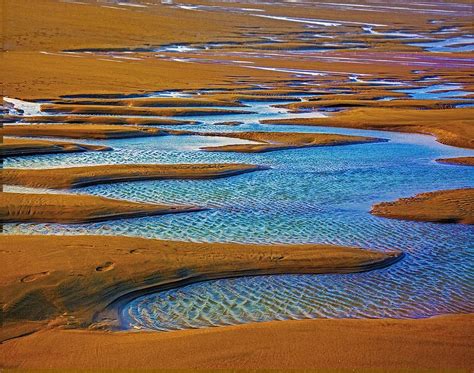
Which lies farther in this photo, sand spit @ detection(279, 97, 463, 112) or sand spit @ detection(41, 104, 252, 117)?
sand spit @ detection(279, 97, 463, 112)

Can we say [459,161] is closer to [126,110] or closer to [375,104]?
[375,104]

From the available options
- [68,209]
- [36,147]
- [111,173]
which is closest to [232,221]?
[68,209]

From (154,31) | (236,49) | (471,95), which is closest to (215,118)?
(471,95)

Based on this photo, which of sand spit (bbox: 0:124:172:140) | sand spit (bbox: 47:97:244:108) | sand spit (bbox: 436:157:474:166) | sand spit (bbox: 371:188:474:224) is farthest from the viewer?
sand spit (bbox: 47:97:244:108)

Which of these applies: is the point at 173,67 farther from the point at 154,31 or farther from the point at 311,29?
the point at 311,29

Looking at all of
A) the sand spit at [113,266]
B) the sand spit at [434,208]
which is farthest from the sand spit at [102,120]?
the sand spit at [113,266]

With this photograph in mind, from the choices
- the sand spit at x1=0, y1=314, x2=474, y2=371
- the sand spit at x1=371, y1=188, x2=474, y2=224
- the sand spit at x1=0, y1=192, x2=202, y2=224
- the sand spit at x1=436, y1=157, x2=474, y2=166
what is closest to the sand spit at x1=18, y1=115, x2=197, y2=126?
the sand spit at x1=436, y1=157, x2=474, y2=166

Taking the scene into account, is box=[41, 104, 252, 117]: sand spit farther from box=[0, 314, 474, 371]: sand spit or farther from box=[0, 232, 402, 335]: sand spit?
box=[0, 314, 474, 371]: sand spit
